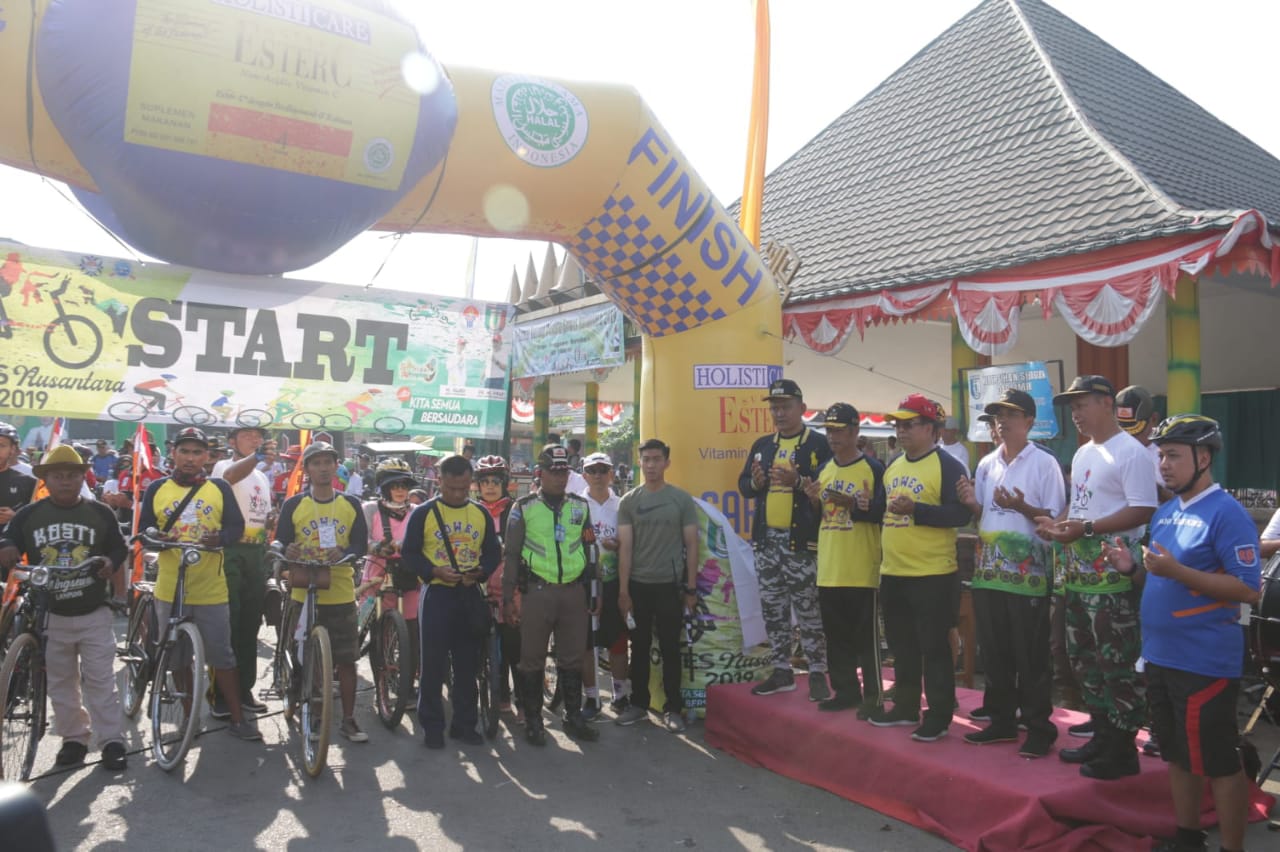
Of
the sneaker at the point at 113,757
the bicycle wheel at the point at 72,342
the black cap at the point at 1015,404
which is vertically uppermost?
the bicycle wheel at the point at 72,342

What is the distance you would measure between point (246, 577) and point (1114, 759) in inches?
208

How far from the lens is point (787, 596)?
6.12 m

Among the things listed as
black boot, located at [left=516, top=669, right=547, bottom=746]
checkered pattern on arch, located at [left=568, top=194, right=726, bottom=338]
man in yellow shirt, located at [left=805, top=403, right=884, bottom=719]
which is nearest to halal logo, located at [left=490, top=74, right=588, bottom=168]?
checkered pattern on arch, located at [left=568, top=194, right=726, bottom=338]

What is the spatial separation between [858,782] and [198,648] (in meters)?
3.66

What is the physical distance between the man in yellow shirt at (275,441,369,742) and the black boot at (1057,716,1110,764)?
3.99 meters

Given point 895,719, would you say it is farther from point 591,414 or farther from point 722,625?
point 591,414

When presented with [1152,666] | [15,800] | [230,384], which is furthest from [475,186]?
[15,800]

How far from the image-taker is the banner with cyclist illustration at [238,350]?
550 centimetres

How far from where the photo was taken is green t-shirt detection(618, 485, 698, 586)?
6.44m

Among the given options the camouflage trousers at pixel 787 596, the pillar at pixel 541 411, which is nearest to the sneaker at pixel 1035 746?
the camouflage trousers at pixel 787 596

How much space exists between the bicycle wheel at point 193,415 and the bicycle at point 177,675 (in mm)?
673

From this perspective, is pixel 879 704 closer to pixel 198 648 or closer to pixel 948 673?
pixel 948 673

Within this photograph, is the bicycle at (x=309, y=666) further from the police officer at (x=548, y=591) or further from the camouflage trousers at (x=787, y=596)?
the camouflage trousers at (x=787, y=596)

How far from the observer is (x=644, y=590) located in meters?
6.52
